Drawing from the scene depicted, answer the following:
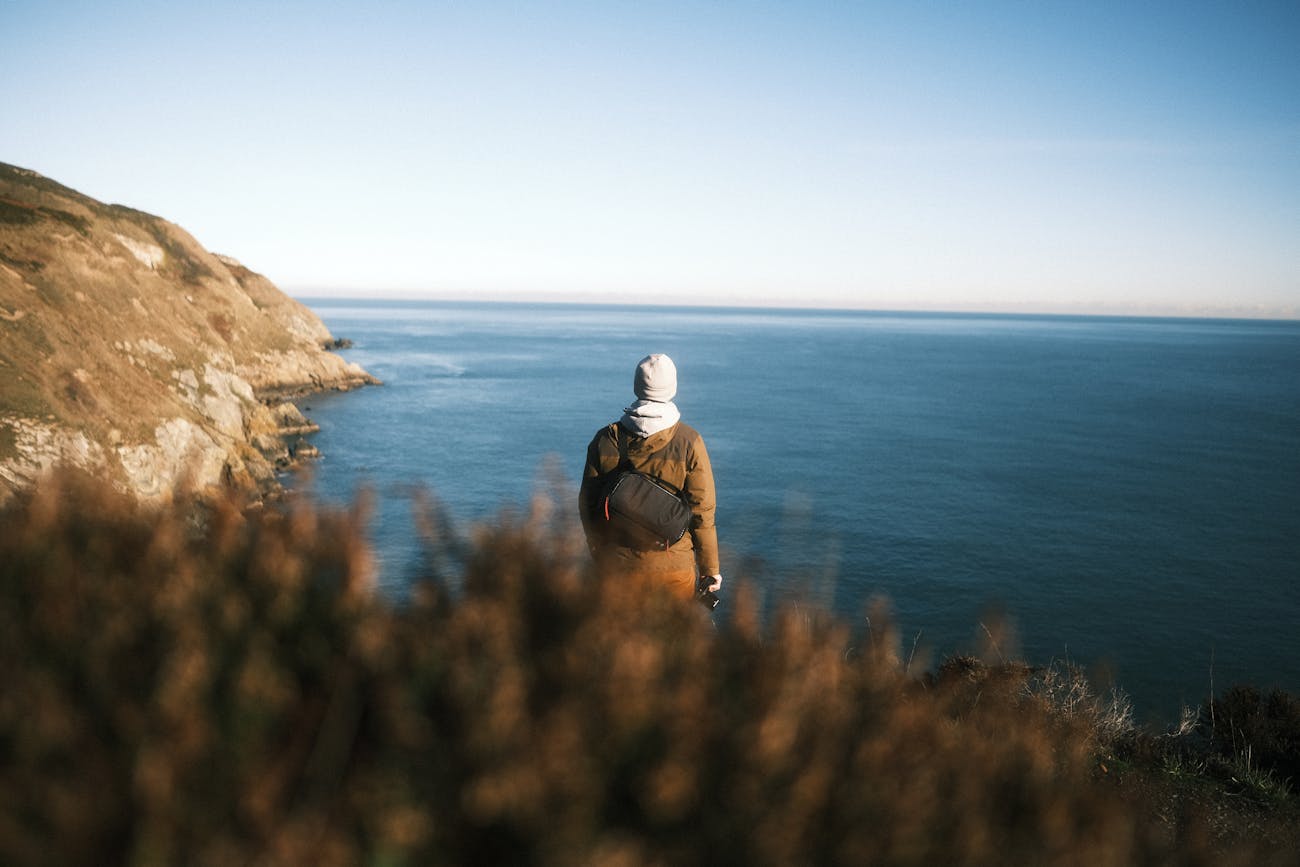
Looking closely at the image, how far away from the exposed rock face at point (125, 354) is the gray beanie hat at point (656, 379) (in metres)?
2.83

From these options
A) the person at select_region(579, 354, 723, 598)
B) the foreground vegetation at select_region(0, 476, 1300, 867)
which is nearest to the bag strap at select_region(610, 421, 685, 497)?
the person at select_region(579, 354, 723, 598)

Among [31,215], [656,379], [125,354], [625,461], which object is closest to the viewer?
[656,379]

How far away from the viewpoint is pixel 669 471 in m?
5.17

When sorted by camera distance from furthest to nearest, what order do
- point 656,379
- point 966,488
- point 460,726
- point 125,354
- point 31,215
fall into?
point 966,488 → point 31,215 → point 125,354 → point 656,379 → point 460,726

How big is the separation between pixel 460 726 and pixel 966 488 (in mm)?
38776

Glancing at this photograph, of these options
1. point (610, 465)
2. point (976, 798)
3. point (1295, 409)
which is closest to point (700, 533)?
point (610, 465)

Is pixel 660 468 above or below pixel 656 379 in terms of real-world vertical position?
below

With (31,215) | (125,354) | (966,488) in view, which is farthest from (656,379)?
(31,215)

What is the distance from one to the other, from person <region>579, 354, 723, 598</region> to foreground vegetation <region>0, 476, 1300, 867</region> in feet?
6.23

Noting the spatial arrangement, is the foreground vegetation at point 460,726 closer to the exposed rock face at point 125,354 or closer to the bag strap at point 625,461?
the exposed rock face at point 125,354

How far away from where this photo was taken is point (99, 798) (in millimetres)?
1768

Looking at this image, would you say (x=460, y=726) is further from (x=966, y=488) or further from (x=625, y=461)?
(x=966, y=488)

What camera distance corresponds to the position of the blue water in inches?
809

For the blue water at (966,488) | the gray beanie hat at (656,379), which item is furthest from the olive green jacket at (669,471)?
the blue water at (966,488)
